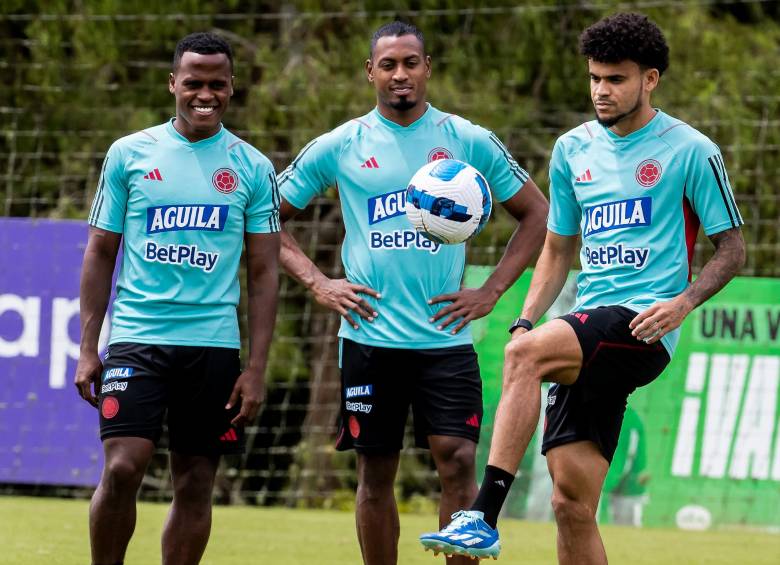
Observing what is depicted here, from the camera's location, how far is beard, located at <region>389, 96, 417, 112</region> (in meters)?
6.69

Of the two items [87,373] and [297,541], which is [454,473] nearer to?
[87,373]

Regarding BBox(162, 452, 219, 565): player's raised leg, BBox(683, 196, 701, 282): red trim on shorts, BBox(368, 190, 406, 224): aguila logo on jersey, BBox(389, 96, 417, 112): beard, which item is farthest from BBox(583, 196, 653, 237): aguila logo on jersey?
BBox(162, 452, 219, 565): player's raised leg

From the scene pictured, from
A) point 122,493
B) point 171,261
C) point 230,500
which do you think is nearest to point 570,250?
point 171,261

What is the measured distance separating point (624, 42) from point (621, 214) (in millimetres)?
670

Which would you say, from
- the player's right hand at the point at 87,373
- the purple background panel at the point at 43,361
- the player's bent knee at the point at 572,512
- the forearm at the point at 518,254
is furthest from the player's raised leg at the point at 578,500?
the purple background panel at the point at 43,361

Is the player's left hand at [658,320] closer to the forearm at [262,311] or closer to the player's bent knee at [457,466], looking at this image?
the player's bent knee at [457,466]

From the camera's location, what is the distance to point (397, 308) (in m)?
6.64

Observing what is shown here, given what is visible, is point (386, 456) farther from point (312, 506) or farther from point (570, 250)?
point (312, 506)

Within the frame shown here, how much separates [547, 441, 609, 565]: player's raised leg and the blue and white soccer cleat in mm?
688

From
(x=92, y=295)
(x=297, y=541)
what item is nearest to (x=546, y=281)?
(x=92, y=295)

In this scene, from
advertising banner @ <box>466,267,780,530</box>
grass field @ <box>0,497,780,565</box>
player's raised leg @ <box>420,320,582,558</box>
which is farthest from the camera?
advertising banner @ <box>466,267,780,530</box>

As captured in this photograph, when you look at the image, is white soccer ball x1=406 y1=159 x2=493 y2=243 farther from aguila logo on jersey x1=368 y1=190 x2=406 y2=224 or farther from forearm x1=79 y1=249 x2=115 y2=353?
forearm x1=79 y1=249 x2=115 y2=353

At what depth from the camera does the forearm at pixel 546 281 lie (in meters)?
6.31

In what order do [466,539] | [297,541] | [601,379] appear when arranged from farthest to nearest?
[297,541]
[601,379]
[466,539]
